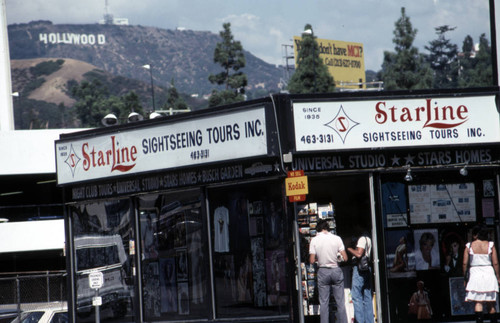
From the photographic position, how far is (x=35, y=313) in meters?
16.3

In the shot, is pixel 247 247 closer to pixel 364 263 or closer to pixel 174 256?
pixel 174 256

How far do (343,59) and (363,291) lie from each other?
4120 inches

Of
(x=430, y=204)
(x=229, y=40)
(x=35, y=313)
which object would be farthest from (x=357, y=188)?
(x=229, y=40)

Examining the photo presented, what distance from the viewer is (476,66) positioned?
13012cm

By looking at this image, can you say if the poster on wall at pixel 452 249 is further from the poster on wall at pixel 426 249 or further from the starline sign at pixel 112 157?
the starline sign at pixel 112 157

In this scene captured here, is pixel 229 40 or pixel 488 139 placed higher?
pixel 229 40

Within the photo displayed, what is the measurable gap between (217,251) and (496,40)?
6880 millimetres

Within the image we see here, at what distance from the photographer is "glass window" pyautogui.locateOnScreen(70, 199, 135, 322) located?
15.8 metres

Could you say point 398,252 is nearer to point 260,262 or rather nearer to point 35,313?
point 260,262

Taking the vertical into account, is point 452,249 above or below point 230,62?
below

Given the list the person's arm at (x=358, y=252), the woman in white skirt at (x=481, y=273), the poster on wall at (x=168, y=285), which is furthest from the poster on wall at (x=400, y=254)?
the poster on wall at (x=168, y=285)

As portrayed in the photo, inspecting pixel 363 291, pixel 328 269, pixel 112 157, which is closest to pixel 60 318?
pixel 112 157

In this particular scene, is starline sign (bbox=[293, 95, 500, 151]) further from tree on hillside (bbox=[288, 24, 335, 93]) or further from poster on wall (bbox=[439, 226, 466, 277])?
tree on hillside (bbox=[288, 24, 335, 93])

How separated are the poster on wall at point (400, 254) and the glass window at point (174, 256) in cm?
327
